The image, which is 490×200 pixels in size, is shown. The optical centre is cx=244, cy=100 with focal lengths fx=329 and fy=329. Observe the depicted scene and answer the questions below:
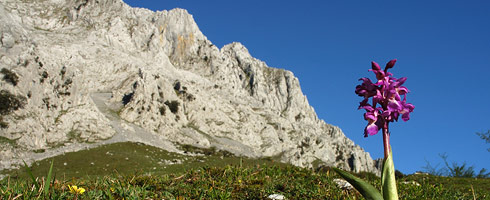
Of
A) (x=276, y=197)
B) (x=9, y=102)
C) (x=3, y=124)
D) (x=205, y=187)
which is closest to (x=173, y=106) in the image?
(x=9, y=102)

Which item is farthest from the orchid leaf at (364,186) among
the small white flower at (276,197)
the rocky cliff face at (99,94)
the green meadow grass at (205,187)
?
the rocky cliff face at (99,94)

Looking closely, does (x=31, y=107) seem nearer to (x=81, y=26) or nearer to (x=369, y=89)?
(x=369, y=89)

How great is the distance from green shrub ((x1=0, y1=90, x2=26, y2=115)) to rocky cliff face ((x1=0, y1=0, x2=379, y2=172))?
195mm

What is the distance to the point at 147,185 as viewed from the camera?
7.32 meters

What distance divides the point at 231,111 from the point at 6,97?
11698 cm

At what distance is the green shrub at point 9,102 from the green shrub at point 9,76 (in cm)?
287

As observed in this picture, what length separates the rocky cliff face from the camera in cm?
7219

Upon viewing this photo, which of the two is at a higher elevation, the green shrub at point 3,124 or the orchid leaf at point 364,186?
the orchid leaf at point 364,186

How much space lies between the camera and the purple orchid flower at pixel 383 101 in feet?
13.5

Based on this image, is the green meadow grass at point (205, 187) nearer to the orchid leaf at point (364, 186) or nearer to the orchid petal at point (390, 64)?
the orchid leaf at point (364, 186)

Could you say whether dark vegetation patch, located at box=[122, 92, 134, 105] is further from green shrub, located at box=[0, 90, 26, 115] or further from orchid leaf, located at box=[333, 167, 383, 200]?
orchid leaf, located at box=[333, 167, 383, 200]

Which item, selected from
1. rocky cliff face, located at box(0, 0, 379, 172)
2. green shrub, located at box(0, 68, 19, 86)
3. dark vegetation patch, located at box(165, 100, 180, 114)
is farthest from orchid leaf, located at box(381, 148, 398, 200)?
dark vegetation patch, located at box(165, 100, 180, 114)

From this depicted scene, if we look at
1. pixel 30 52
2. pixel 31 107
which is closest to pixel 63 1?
pixel 30 52

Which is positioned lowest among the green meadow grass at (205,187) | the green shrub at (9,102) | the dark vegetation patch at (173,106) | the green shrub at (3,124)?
the green shrub at (3,124)
